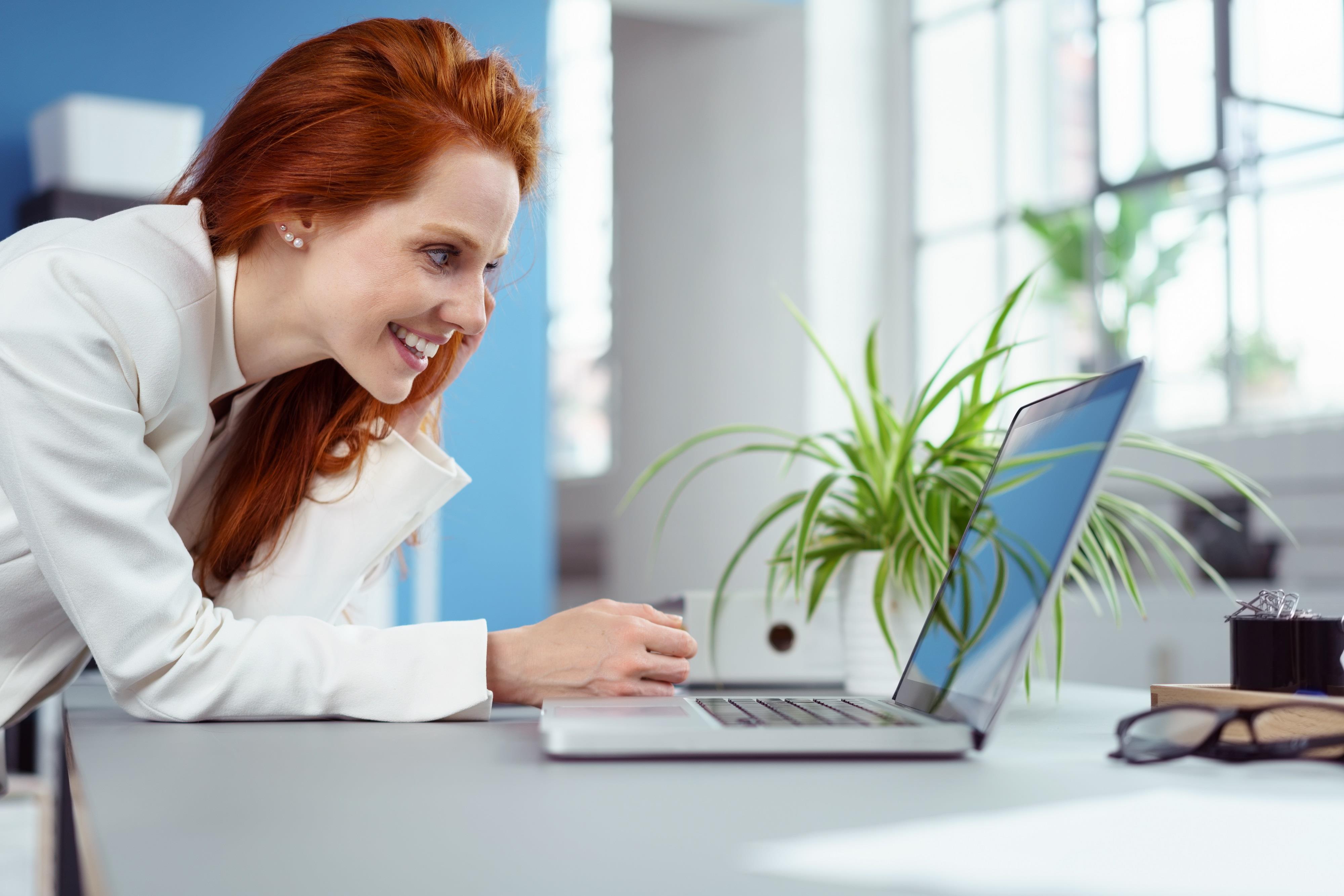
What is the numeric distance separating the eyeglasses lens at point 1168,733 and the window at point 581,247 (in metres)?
6.04

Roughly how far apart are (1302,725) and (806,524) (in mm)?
571

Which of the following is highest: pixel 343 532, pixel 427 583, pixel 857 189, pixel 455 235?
pixel 857 189

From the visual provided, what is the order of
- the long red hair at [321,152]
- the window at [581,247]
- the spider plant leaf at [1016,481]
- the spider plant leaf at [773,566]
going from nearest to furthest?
the spider plant leaf at [1016,481] → the long red hair at [321,152] → the spider plant leaf at [773,566] → the window at [581,247]

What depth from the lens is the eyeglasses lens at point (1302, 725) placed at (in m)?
0.71

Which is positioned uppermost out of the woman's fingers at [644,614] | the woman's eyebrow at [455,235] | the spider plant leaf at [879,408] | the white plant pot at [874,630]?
the woman's eyebrow at [455,235]

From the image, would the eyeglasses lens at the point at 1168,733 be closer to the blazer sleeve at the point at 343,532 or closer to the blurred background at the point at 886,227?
the blazer sleeve at the point at 343,532

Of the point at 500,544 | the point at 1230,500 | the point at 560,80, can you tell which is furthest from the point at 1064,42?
the point at 560,80

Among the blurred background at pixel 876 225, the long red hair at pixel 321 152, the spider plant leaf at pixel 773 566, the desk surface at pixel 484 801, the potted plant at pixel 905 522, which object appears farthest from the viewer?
the blurred background at pixel 876 225

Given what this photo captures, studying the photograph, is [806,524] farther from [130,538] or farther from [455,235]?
[130,538]

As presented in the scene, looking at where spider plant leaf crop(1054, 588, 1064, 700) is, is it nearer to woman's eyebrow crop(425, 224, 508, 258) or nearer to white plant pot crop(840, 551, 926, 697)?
white plant pot crop(840, 551, 926, 697)

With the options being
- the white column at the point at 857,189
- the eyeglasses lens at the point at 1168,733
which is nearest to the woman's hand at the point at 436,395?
the eyeglasses lens at the point at 1168,733

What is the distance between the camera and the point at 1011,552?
0.82 meters

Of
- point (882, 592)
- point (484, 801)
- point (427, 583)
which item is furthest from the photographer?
point (427, 583)

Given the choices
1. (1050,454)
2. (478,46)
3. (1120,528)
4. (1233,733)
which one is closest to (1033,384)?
(1120,528)
